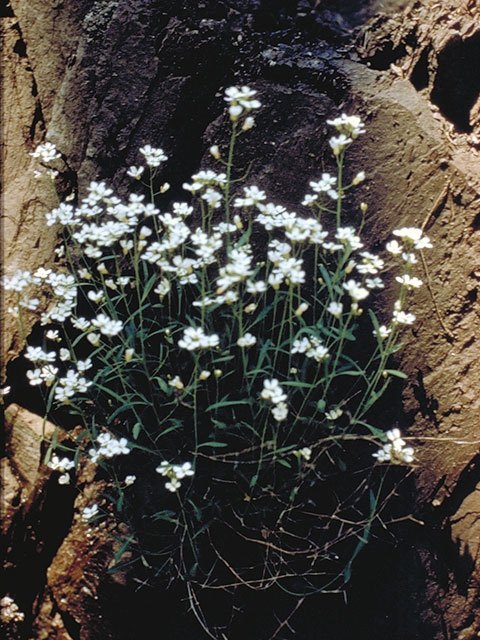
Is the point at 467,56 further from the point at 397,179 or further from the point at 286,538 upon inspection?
the point at 286,538

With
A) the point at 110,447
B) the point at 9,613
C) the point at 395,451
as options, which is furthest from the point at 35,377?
the point at 395,451

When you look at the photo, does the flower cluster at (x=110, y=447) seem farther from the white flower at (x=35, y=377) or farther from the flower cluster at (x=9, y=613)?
the flower cluster at (x=9, y=613)

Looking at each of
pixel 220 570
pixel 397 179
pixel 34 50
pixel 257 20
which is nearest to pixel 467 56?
pixel 397 179

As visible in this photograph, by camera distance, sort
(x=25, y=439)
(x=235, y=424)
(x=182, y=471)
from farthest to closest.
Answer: (x=25, y=439)
(x=235, y=424)
(x=182, y=471)

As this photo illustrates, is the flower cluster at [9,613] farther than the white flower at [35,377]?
Yes

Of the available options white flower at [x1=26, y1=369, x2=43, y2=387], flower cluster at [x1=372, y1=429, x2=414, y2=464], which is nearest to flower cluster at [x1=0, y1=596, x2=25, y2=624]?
white flower at [x1=26, y1=369, x2=43, y2=387]

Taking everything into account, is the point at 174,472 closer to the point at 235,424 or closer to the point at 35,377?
the point at 235,424

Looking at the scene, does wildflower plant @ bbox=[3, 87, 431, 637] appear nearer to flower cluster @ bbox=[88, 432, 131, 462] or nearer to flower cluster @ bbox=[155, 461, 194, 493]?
flower cluster @ bbox=[88, 432, 131, 462]

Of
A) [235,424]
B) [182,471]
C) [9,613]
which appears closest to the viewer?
[182,471]

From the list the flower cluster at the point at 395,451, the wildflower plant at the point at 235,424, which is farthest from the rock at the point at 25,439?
the flower cluster at the point at 395,451
